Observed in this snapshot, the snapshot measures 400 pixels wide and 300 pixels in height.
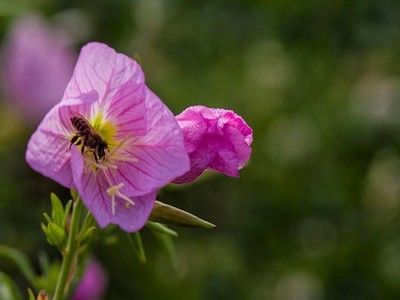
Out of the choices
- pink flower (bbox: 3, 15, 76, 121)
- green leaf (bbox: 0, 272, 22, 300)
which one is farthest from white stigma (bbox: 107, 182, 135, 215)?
pink flower (bbox: 3, 15, 76, 121)

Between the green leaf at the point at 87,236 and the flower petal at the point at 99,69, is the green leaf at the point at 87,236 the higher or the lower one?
the lower one

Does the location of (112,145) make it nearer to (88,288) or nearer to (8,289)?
(8,289)

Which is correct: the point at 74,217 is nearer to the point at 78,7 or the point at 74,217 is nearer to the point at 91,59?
the point at 91,59

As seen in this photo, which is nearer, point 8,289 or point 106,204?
point 106,204

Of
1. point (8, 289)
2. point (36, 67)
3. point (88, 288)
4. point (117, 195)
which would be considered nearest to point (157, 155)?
point (117, 195)

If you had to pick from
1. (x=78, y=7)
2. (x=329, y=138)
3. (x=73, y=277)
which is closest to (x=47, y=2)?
(x=78, y=7)

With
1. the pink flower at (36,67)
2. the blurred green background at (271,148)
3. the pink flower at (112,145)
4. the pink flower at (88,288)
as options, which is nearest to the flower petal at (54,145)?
the pink flower at (112,145)

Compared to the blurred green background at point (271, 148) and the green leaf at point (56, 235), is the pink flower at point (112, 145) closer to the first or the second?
the green leaf at point (56, 235)
